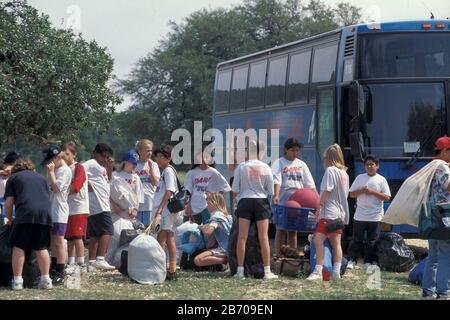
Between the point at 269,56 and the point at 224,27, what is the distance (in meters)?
→ 51.7

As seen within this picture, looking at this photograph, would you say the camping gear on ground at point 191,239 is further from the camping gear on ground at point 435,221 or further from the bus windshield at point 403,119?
the camping gear on ground at point 435,221

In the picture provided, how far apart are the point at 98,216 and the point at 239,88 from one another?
10729 mm

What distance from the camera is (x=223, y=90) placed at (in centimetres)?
2648

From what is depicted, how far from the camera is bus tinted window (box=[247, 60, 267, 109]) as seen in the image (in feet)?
75.0

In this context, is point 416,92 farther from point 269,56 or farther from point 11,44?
point 11,44

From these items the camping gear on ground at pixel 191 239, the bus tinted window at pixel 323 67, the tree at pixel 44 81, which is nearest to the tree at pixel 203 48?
the tree at pixel 44 81

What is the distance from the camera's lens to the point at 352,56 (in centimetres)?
1803

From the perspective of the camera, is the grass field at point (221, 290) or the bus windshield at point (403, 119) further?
the bus windshield at point (403, 119)

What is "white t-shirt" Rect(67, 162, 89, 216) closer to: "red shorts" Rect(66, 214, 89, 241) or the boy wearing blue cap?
"red shorts" Rect(66, 214, 89, 241)

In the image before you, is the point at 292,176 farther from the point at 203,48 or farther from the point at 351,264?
the point at 203,48

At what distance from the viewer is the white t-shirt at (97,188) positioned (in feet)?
47.4

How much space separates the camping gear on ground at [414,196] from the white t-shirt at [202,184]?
13.5 feet

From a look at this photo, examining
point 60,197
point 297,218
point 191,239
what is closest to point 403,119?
point 297,218
